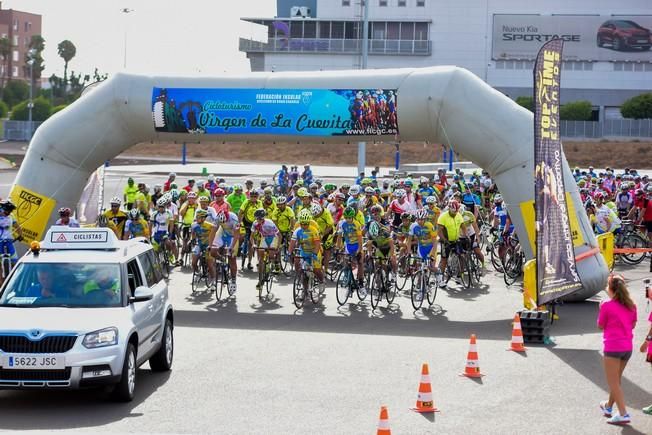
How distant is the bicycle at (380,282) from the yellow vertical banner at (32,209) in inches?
245

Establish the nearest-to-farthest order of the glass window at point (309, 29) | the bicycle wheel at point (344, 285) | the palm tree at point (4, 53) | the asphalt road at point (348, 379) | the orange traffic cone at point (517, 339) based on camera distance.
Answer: the asphalt road at point (348, 379)
the orange traffic cone at point (517, 339)
the bicycle wheel at point (344, 285)
the glass window at point (309, 29)
the palm tree at point (4, 53)

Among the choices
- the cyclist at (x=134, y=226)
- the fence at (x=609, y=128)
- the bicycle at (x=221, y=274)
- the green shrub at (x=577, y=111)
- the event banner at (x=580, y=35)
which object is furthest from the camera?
the event banner at (x=580, y=35)

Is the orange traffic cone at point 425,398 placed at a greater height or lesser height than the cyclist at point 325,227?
lesser

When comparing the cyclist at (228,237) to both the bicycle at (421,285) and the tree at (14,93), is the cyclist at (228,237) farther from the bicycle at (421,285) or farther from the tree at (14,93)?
the tree at (14,93)

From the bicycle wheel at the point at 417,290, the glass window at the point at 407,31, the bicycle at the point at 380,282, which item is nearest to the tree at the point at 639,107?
the glass window at the point at 407,31

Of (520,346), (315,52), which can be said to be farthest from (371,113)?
(315,52)

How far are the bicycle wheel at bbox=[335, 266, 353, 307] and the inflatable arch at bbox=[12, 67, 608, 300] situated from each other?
2484mm

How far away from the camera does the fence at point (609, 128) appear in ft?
286

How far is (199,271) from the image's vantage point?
19562mm

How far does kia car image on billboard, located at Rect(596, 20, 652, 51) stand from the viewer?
94.2 meters

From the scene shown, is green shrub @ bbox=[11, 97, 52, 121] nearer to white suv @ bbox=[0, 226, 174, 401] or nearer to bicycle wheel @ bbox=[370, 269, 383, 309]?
bicycle wheel @ bbox=[370, 269, 383, 309]

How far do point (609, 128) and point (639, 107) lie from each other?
288 cm

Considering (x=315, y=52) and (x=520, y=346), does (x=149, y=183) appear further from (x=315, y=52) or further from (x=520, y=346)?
(x=315, y=52)

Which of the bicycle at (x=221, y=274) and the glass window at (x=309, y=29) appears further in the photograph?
the glass window at (x=309, y=29)
